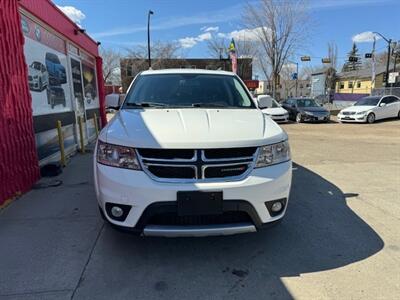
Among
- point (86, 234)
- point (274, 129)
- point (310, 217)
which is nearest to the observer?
point (274, 129)

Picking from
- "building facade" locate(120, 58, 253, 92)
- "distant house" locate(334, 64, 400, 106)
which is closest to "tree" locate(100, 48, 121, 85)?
"building facade" locate(120, 58, 253, 92)

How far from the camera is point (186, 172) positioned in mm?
2961

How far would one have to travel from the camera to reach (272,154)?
3172 mm

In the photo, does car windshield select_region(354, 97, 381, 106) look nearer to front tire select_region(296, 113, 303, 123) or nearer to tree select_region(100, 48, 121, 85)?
front tire select_region(296, 113, 303, 123)

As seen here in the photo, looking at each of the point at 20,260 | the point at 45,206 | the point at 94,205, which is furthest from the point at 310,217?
the point at 45,206

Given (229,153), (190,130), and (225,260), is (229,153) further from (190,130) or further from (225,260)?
(225,260)

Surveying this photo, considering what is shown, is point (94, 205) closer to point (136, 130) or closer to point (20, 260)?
point (20, 260)

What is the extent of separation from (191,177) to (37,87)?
5335 millimetres

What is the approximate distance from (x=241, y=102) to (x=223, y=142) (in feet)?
5.62

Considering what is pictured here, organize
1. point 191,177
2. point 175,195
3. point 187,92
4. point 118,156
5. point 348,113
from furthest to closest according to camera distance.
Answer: point 348,113
point 187,92
point 118,156
point 191,177
point 175,195

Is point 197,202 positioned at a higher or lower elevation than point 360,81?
lower

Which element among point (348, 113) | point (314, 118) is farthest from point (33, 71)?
point (348, 113)

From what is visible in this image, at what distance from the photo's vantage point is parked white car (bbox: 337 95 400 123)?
18672mm

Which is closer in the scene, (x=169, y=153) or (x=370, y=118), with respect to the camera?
(x=169, y=153)
